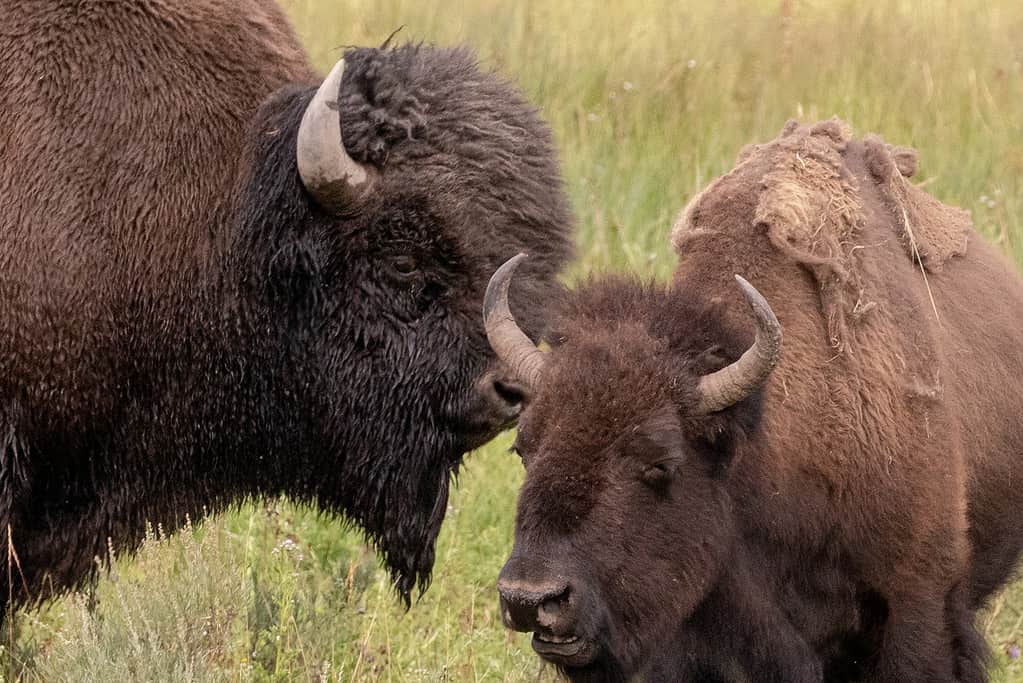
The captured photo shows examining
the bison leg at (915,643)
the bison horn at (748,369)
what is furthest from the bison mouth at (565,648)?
the bison leg at (915,643)

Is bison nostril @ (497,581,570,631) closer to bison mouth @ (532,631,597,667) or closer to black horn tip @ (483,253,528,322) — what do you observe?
bison mouth @ (532,631,597,667)

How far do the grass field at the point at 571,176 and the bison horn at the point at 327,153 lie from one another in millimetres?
1048

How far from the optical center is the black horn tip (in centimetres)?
417

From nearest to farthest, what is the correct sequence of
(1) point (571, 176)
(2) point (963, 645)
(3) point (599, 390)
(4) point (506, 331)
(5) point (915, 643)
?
1. (3) point (599, 390)
2. (4) point (506, 331)
3. (5) point (915, 643)
4. (2) point (963, 645)
5. (1) point (571, 176)

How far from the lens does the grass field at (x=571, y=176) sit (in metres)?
4.98

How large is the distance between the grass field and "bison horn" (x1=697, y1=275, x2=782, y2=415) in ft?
4.15

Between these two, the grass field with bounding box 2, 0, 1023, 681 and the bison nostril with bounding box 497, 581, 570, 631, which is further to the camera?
the grass field with bounding box 2, 0, 1023, 681

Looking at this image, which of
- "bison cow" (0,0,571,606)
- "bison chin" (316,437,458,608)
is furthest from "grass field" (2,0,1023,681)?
"bison cow" (0,0,571,606)

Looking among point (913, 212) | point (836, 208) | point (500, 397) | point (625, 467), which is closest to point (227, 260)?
point (500, 397)

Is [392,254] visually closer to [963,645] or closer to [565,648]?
[565,648]

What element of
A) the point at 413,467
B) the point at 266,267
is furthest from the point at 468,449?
the point at 266,267

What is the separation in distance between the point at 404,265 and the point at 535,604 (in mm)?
1373

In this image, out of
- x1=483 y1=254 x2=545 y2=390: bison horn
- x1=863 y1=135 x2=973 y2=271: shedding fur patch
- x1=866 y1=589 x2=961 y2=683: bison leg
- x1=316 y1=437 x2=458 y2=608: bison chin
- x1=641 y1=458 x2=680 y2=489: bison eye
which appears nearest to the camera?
x1=641 y1=458 x2=680 y2=489: bison eye

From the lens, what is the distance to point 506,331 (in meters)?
4.19
